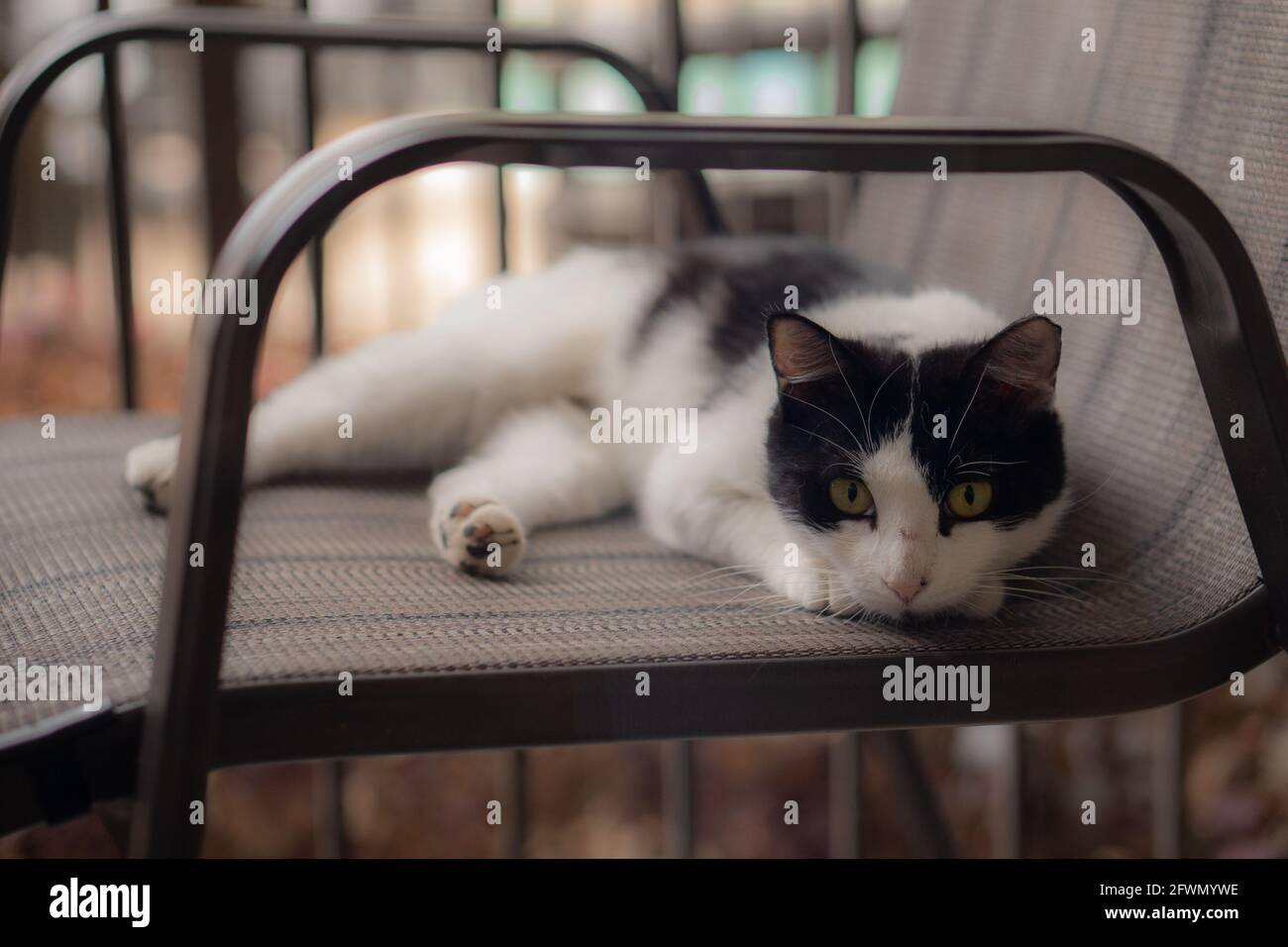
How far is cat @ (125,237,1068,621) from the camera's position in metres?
0.81

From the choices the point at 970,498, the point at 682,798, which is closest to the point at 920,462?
the point at 970,498

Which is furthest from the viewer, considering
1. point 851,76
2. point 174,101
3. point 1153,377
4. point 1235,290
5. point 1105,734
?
point 174,101

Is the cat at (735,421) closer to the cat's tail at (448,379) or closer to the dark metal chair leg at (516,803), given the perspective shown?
the cat's tail at (448,379)

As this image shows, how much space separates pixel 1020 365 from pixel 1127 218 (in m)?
0.29

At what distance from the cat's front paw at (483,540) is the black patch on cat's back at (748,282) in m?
0.37

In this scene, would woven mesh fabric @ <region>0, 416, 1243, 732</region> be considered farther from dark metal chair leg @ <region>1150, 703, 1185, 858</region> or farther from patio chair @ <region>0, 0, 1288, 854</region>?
dark metal chair leg @ <region>1150, 703, 1185, 858</region>

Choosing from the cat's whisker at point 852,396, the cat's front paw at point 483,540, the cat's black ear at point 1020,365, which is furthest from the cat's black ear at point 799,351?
the cat's front paw at point 483,540

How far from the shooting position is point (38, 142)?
2.43 metres

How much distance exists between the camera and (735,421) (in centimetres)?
104

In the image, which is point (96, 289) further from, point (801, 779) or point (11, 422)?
point (801, 779)

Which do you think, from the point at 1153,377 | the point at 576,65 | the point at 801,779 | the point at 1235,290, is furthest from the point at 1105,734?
the point at 576,65

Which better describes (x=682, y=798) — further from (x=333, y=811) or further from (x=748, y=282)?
(x=748, y=282)

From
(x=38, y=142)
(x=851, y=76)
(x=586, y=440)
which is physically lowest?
(x=586, y=440)

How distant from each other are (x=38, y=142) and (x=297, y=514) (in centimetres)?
193
